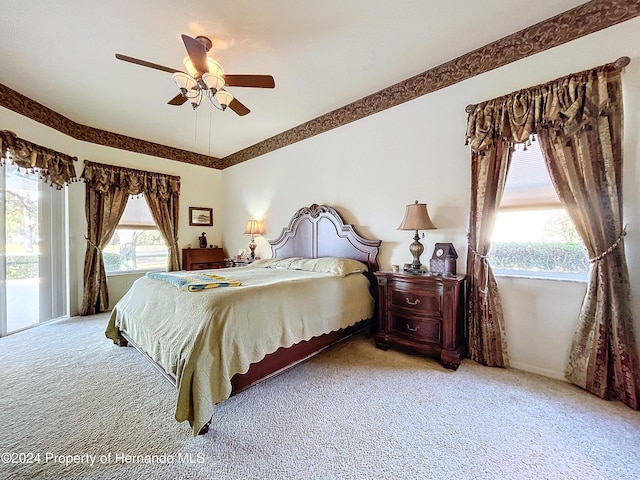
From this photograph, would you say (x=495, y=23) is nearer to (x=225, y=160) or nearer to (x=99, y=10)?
(x=99, y=10)

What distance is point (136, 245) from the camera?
488 centimetres

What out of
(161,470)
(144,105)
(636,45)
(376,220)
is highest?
(144,105)

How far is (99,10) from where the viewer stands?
206cm

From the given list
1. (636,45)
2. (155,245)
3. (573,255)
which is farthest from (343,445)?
(155,245)

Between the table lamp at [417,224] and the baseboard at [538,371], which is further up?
the table lamp at [417,224]

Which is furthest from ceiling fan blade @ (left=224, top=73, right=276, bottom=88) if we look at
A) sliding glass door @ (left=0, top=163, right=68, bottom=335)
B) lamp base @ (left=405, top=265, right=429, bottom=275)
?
sliding glass door @ (left=0, top=163, right=68, bottom=335)

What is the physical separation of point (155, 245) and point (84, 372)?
3.01 metres

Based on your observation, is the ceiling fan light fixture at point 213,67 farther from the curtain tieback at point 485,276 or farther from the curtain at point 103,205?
the curtain at point 103,205

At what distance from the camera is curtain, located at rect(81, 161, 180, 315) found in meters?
4.24

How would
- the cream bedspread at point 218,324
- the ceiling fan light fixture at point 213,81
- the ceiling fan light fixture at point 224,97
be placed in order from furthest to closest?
the ceiling fan light fixture at point 224,97, the ceiling fan light fixture at point 213,81, the cream bedspread at point 218,324

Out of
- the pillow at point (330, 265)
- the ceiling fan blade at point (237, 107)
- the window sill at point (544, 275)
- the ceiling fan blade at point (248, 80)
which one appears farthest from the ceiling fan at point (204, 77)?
the window sill at point (544, 275)

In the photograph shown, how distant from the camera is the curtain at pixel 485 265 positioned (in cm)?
246

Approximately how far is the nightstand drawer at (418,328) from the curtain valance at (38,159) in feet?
15.4

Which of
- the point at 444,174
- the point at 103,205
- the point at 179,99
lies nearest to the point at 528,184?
the point at 444,174
